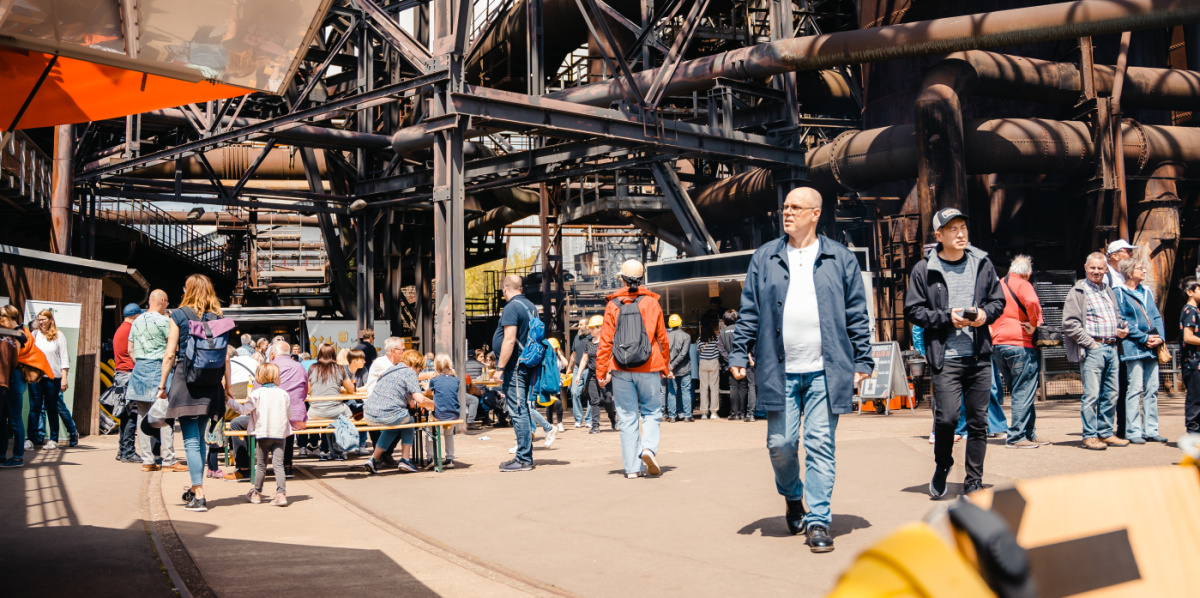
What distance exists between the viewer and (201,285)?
26.3 ft

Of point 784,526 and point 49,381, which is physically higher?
point 49,381

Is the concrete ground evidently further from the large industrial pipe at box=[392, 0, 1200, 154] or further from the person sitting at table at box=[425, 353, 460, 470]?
the large industrial pipe at box=[392, 0, 1200, 154]

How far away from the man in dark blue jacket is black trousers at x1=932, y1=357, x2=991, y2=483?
1.09 m

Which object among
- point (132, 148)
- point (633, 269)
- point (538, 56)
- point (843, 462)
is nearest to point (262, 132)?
point (132, 148)

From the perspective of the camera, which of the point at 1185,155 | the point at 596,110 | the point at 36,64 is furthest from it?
the point at 1185,155

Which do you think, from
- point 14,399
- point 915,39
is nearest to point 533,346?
point 14,399

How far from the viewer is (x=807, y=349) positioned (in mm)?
5328

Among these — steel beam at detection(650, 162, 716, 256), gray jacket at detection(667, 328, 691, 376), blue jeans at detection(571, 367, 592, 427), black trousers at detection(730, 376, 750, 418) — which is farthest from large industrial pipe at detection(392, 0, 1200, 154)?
black trousers at detection(730, 376, 750, 418)

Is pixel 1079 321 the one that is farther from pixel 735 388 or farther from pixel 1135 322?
pixel 735 388

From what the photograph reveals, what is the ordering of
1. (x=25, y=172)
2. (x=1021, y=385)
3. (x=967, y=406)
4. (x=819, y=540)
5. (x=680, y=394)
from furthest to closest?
(x=25, y=172), (x=680, y=394), (x=1021, y=385), (x=967, y=406), (x=819, y=540)

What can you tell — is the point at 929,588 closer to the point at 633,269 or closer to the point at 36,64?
the point at 36,64

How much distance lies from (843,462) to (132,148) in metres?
17.9

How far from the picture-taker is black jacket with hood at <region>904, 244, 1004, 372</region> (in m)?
6.32

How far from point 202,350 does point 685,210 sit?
15820mm
